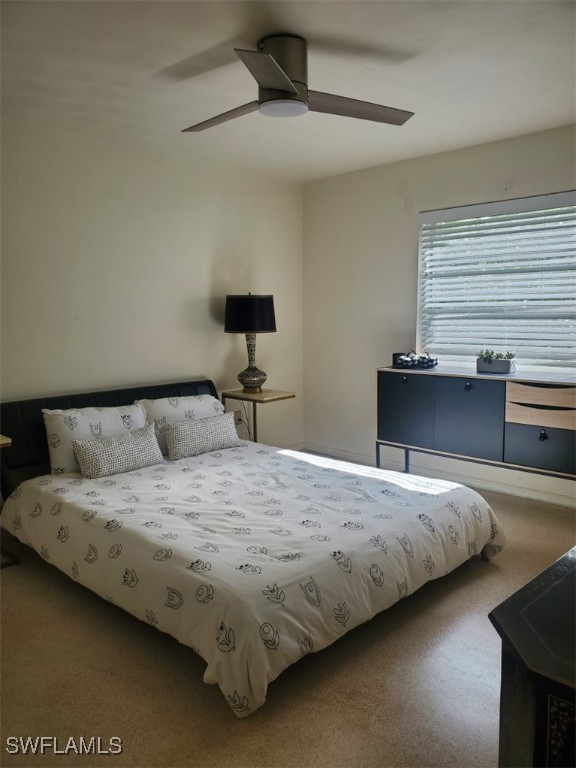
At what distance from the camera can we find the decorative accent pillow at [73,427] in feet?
11.4

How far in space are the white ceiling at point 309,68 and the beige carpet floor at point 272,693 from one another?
8.54 feet

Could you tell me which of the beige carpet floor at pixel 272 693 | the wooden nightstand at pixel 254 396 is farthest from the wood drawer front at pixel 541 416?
the wooden nightstand at pixel 254 396

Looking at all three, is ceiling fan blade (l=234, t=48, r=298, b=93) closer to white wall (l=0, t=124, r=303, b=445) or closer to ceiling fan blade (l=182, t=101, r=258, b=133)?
ceiling fan blade (l=182, t=101, r=258, b=133)

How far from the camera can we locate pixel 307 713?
207cm

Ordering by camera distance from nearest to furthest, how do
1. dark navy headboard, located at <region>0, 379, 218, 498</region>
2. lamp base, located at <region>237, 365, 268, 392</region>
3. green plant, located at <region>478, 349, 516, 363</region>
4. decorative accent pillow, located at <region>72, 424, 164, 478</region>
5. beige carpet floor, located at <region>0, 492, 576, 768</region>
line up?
beige carpet floor, located at <region>0, 492, 576, 768</region> < decorative accent pillow, located at <region>72, 424, 164, 478</region> < dark navy headboard, located at <region>0, 379, 218, 498</region> < green plant, located at <region>478, 349, 516, 363</region> < lamp base, located at <region>237, 365, 268, 392</region>

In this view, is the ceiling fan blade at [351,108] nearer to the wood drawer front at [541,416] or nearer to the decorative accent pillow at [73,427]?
the wood drawer front at [541,416]

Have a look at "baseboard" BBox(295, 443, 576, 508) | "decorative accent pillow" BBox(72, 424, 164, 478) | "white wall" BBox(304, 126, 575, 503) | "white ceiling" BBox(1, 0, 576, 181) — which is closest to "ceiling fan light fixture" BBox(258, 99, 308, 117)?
"white ceiling" BBox(1, 0, 576, 181)

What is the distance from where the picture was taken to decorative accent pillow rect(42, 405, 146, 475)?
11.4 ft

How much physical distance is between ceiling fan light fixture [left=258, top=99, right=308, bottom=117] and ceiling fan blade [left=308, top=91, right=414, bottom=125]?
0.07m

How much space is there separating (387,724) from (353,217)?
409cm

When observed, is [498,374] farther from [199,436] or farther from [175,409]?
[175,409]

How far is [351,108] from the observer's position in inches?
105

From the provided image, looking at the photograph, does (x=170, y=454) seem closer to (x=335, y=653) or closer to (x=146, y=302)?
(x=146, y=302)

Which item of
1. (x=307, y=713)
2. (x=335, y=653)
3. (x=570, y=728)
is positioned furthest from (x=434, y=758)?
(x=570, y=728)
